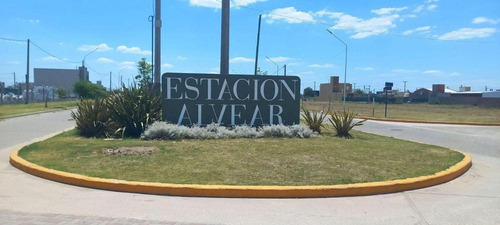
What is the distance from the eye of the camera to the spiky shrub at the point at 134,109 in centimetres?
1255

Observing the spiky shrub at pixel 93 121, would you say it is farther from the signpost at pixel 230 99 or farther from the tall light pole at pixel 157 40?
the tall light pole at pixel 157 40

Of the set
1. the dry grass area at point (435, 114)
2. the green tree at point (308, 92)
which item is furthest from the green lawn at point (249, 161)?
the green tree at point (308, 92)

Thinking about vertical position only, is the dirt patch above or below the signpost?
below

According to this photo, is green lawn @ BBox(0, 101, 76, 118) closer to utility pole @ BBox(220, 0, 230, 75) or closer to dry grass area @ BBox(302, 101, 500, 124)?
utility pole @ BBox(220, 0, 230, 75)

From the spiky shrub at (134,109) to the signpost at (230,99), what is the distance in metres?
0.65

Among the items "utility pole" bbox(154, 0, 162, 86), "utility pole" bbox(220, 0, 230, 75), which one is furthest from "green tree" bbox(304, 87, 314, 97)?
"utility pole" bbox(220, 0, 230, 75)

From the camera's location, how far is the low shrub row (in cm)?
1144

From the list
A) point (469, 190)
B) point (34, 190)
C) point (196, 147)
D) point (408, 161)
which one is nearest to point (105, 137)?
point (196, 147)

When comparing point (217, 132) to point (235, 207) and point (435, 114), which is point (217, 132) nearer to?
point (235, 207)

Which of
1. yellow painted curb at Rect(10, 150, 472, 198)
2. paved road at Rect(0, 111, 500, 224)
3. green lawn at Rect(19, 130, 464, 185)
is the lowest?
paved road at Rect(0, 111, 500, 224)

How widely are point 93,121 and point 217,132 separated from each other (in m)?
3.99

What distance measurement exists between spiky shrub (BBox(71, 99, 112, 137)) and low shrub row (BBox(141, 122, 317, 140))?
182 cm

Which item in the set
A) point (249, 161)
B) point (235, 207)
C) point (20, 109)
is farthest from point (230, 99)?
point (20, 109)

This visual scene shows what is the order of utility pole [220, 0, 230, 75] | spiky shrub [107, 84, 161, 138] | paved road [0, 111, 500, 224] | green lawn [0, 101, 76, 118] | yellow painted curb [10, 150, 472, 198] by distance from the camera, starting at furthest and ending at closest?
green lawn [0, 101, 76, 118], utility pole [220, 0, 230, 75], spiky shrub [107, 84, 161, 138], yellow painted curb [10, 150, 472, 198], paved road [0, 111, 500, 224]
